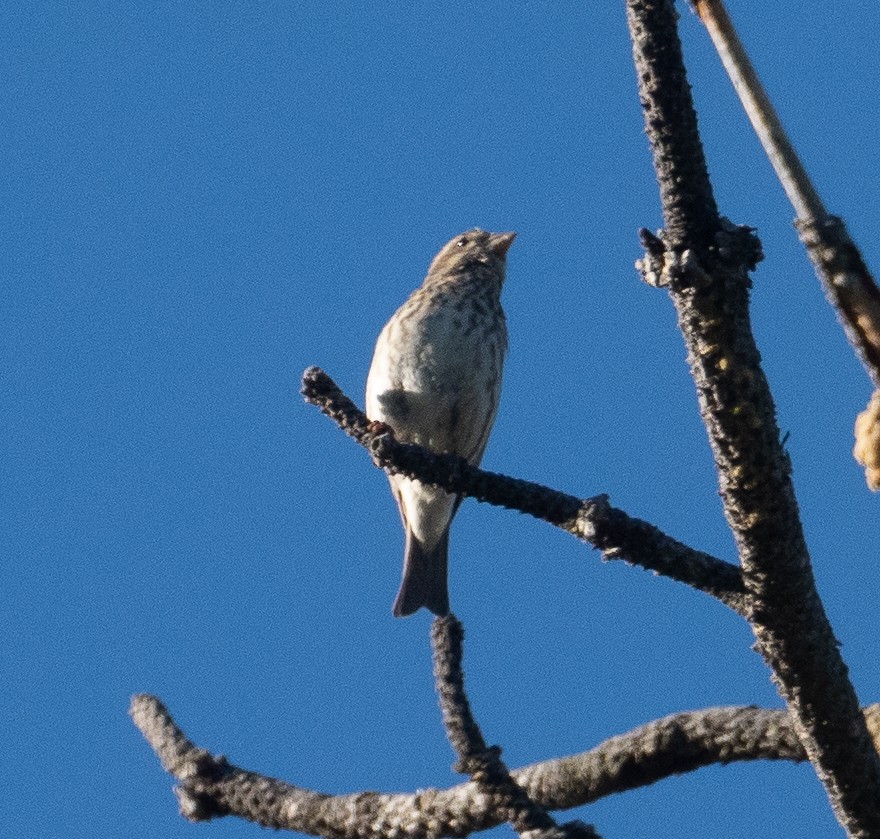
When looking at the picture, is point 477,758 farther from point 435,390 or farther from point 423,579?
point 423,579

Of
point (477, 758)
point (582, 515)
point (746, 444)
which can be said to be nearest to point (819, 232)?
point (746, 444)

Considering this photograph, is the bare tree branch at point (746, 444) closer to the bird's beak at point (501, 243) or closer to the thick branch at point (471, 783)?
the thick branch at point (471, 783)

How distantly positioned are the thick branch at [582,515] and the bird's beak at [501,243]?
4.93 meters

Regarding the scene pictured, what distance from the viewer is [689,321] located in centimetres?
217

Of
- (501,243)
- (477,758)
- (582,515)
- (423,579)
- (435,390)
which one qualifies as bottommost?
(477,758)

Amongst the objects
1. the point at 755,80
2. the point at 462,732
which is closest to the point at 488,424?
the point at 462,732

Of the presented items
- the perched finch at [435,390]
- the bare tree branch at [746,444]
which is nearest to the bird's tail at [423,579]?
the perched finch at [435,390]

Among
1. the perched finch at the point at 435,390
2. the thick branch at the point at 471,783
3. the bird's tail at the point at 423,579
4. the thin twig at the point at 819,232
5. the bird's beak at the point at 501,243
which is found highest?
the bird's beak at the point at 501,243

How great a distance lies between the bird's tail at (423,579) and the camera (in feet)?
22.8

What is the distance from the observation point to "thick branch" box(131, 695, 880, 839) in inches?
115

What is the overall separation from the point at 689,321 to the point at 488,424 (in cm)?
471

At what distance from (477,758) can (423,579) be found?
4.39 metres

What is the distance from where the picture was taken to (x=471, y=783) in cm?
309

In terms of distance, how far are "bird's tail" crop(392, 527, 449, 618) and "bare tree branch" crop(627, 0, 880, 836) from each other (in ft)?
14.6
